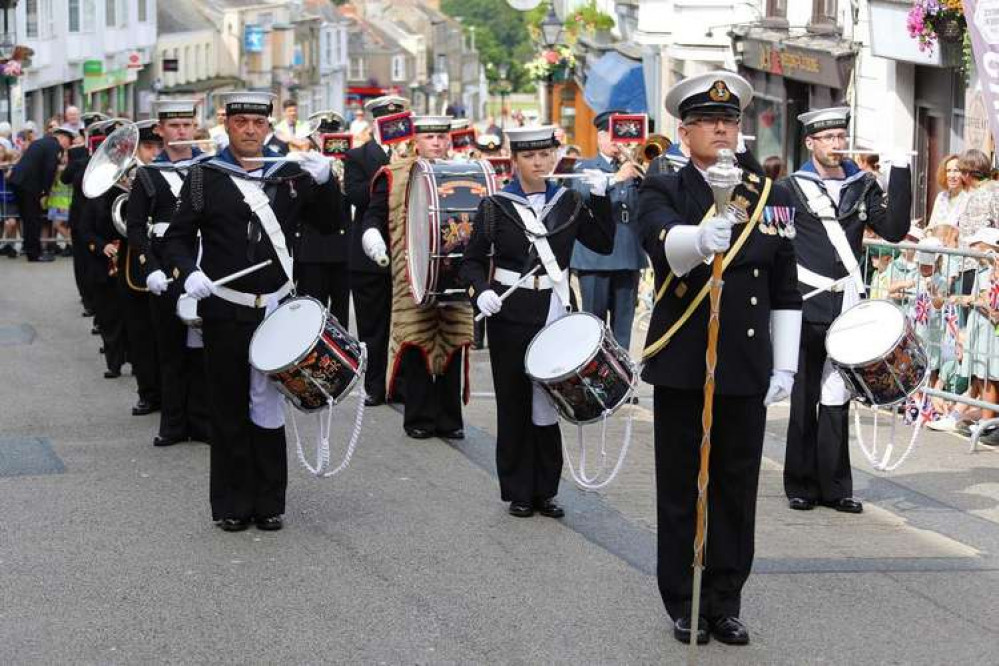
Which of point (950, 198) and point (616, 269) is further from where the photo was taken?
point (616, 269)

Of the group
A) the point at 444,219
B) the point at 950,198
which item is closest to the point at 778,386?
the point at 444,219

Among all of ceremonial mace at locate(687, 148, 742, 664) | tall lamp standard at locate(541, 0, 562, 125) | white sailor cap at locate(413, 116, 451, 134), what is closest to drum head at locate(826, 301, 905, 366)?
ceremonial mace at locate(687, 148, 742, 664)

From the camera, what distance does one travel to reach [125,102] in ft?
208

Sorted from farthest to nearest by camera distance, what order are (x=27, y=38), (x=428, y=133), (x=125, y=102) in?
(x=125, y=102) → (x=27, y=38) → (x=428, y=133)

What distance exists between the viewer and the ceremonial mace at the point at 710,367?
6.37 m

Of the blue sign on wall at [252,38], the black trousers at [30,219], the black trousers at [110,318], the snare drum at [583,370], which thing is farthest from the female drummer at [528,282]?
the blue sign on wall at [252,38]

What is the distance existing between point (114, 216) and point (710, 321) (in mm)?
7233

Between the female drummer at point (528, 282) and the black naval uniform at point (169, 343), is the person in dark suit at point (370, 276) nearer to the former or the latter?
the black naval uniform at point (169, 343)

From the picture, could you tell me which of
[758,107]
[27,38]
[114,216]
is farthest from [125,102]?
A: [114,216]

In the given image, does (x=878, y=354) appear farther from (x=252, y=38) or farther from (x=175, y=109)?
(x=252, y=38)

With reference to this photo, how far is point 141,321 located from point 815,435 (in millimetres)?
5014

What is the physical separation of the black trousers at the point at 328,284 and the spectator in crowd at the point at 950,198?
401 cm

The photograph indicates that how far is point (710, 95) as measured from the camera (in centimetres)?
684

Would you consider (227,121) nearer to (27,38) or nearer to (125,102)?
(27,38)
